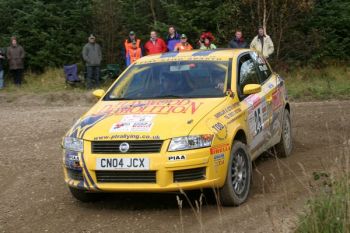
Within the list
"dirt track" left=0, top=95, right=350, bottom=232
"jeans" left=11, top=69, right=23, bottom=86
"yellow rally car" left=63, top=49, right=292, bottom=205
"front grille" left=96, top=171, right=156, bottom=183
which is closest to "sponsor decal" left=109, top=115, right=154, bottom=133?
"yellow rally car" left=63, top=49, right=292, bottom=205

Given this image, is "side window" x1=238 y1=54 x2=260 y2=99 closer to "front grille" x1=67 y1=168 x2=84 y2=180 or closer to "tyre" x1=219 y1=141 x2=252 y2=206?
"tyre" x1=219 y1=141 x2=252 y2=206

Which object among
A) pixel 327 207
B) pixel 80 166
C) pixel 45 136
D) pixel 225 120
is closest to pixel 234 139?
pixel 225 120

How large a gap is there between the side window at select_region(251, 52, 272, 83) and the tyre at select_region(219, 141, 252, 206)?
2.07 metres

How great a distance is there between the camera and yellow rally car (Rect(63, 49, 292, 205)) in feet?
21.4

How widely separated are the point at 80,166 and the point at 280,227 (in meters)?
2.35

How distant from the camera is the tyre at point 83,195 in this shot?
7.25 metres

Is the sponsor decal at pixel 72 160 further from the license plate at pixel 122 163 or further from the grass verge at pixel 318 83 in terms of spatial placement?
the grass verge at pixel 318 83

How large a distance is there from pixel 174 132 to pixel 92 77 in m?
13.4

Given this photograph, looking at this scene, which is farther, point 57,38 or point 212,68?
point 57,38

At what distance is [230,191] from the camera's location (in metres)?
6.77

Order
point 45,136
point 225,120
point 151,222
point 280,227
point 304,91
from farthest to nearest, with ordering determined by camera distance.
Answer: point 304,91, point 45,136, point 225,120, point 151,222, point 280,227

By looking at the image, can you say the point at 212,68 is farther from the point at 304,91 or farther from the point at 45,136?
the point at 304,91

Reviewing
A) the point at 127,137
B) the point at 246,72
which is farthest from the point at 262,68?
the point at 127,137

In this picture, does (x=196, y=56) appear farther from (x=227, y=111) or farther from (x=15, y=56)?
(x=15, y=56)
